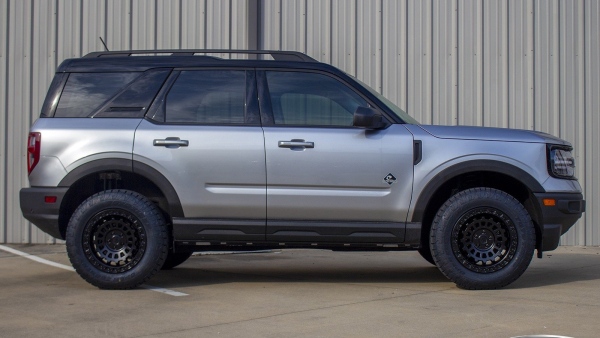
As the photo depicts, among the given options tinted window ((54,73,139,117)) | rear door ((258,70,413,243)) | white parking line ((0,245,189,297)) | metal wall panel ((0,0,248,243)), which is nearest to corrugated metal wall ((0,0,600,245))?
metal wall panel ((0,0,248,243))

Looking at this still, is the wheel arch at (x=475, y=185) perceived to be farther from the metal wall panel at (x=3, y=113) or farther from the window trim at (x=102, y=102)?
the metal wall panel at (x=3, y=113)

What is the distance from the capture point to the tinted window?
283 inches

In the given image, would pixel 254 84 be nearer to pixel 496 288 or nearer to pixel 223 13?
pixel 496 288

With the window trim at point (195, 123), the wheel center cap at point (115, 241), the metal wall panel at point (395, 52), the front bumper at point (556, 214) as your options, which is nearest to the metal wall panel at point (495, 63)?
the metal wall panel at point (395, 52)

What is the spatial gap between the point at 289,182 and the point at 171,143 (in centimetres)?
101

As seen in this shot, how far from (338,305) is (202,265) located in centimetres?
303

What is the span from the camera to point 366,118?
6.83 metres

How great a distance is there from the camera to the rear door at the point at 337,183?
689 centimetres

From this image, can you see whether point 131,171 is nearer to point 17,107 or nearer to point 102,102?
point 102,102

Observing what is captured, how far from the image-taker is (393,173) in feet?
22.6

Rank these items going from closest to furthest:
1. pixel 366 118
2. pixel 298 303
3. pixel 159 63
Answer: pixel 298 303
pixel 366 118
pixel 159 63

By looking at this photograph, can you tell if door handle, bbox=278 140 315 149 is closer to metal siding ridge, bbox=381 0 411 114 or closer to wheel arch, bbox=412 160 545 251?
wheel arch, bbox=412 160 545 251

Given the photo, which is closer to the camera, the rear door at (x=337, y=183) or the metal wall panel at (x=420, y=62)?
the rear door at (x=337, y=183)

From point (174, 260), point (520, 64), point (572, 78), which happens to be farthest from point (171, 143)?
point (572, 78)
